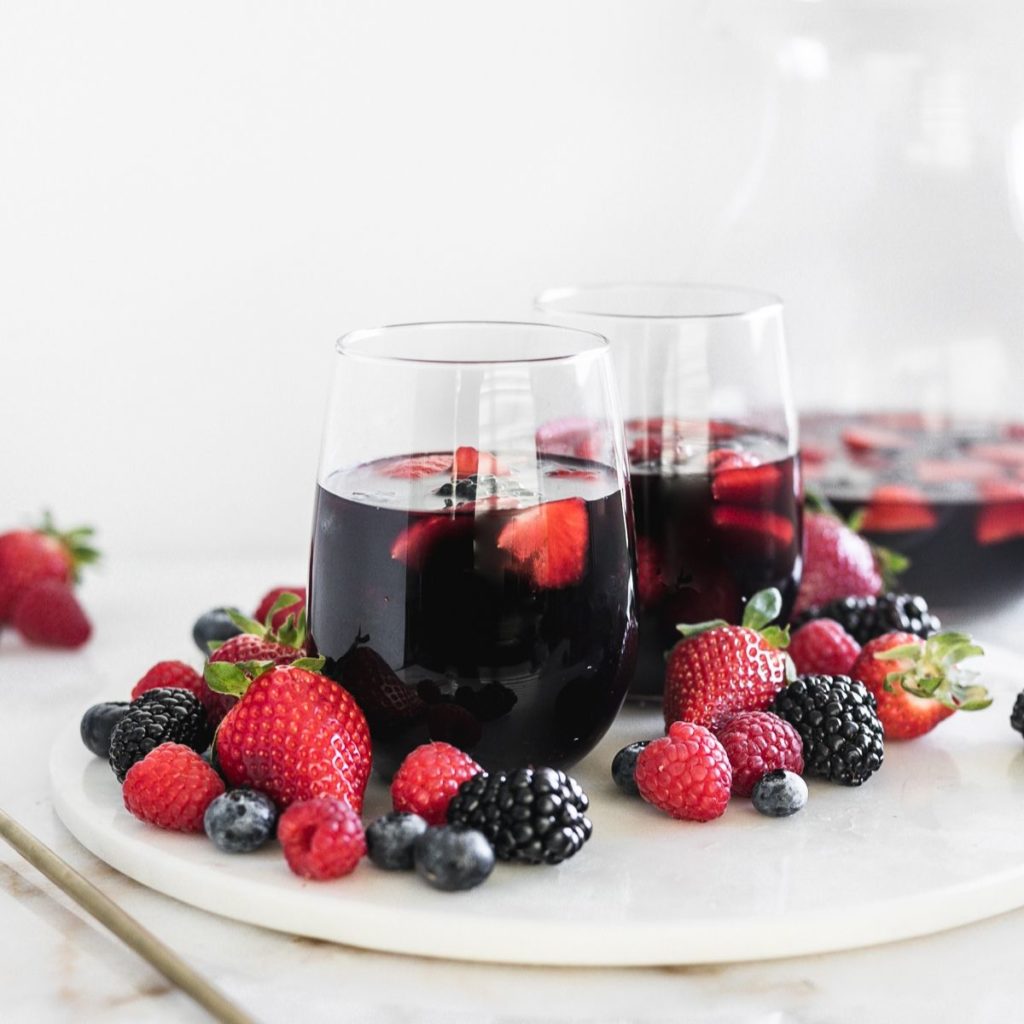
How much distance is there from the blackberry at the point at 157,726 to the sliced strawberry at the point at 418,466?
0.94 feet

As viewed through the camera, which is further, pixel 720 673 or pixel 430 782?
pixel 720 673

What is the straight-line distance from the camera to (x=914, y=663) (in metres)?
1.45

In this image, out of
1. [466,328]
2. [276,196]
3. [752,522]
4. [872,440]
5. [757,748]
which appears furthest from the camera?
[276,196]

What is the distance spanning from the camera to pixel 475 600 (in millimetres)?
1240

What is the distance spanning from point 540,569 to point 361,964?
34cm

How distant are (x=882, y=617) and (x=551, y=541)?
0.51 metres

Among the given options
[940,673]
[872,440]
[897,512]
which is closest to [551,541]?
[940,673]

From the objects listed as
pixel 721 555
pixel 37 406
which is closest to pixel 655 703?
pixel 721 555

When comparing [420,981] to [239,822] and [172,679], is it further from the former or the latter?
[172,679]

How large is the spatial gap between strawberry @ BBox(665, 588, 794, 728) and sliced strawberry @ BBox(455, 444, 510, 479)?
0.29 m

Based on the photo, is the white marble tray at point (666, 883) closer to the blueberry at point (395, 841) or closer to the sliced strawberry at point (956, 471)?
the blueberry at point (395, 841)

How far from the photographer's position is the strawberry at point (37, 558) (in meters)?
1.94

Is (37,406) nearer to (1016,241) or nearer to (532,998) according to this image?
(1016,241)

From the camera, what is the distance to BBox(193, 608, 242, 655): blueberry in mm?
1665
